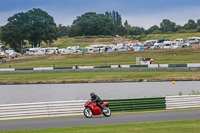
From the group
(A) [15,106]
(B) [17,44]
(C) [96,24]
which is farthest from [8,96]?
(C) [96,24]

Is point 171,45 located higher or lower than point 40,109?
higher

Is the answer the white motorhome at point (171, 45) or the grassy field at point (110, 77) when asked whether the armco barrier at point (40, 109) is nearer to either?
the grassy field at point (110, 77)

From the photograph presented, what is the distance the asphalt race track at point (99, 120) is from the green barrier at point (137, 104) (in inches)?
45.6

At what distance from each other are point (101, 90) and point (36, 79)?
46.7 ft

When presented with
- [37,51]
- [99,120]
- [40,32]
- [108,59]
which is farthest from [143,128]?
[40,32]

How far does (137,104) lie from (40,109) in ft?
20.7

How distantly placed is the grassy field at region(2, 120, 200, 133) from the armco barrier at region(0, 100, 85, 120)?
15.2 feet

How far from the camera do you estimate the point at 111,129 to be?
19062mm

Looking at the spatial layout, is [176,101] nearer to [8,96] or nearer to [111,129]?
[111,129]

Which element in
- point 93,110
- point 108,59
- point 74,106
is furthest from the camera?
point 108,59

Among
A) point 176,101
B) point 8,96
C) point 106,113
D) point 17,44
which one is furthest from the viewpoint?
point 17,44

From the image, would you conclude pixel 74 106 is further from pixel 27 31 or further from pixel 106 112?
pixel 27 31

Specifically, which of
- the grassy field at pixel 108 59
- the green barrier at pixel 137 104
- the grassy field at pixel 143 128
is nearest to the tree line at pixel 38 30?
the grassy field at pixel 108 59

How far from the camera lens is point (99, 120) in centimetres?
2241
